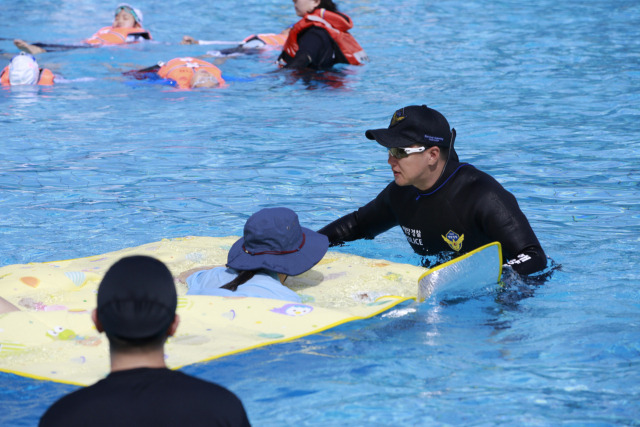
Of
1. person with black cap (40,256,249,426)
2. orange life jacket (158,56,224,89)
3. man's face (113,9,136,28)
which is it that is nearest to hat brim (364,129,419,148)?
person with black cap (40,256,249,426)

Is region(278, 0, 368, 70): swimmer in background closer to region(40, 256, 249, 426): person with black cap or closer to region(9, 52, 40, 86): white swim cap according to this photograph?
region(9, 52, 40, 86): white swim cap

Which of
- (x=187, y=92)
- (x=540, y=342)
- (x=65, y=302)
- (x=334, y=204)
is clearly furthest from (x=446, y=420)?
(x=187, y=92)

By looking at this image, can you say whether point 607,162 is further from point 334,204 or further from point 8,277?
point 8,277

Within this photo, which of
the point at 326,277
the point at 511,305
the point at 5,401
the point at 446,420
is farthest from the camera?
the point at 326,277

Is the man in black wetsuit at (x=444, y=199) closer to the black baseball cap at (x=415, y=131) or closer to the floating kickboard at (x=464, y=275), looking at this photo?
the black baseball cap at (x=415, y=131)

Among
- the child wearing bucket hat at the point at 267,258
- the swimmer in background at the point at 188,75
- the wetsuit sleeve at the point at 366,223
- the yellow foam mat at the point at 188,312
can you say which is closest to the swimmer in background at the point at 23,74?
the swimmer in background at the point at 188,75

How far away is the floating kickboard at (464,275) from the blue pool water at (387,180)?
8cm

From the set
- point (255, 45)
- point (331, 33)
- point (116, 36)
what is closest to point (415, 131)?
point (331, 33)

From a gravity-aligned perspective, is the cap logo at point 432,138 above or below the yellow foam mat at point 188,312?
above

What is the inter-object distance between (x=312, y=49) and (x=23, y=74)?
3.73 metres

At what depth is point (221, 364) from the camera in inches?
136

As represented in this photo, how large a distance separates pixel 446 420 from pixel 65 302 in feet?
6.77

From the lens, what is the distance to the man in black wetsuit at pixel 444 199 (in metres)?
4.07

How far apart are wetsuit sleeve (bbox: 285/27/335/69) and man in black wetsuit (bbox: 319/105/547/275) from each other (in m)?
6.71
